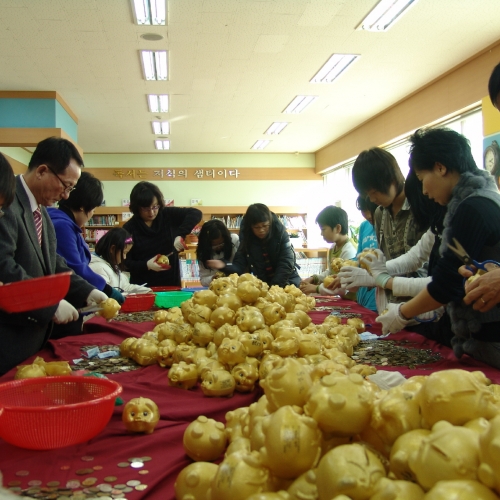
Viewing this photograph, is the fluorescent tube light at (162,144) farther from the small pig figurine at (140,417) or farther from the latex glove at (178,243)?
the small pig figurine at (140,417)

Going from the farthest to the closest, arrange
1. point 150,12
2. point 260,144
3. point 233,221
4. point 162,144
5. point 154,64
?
point 233,221 → point 260,144 → point 162,144 → point 154,64 → point 150,12

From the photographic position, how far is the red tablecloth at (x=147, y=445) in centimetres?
94

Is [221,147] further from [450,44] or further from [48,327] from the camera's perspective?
[48,327]

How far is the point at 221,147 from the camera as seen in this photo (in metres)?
12.5

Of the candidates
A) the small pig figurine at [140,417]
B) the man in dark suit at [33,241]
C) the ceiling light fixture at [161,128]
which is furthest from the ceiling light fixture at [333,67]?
the small pig figurine at [140,417]

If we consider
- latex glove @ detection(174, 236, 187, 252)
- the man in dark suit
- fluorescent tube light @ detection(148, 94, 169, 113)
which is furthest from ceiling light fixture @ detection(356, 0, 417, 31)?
the man in dark suit

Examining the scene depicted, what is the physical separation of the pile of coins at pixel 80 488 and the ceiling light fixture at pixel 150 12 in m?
4.90

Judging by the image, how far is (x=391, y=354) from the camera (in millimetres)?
1817

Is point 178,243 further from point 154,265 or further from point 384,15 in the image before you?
point 384,15

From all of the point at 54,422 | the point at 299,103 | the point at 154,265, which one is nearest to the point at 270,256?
the point at 154,265

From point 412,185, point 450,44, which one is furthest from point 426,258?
point 450,44

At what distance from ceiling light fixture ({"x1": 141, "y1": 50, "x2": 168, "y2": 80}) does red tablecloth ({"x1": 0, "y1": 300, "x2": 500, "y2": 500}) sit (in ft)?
17.7

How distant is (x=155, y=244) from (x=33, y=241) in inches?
86.7

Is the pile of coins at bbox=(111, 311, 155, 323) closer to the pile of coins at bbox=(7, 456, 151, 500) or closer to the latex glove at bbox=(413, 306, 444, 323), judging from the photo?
the latex glove at bbox=(413, 306, 444, 323)
